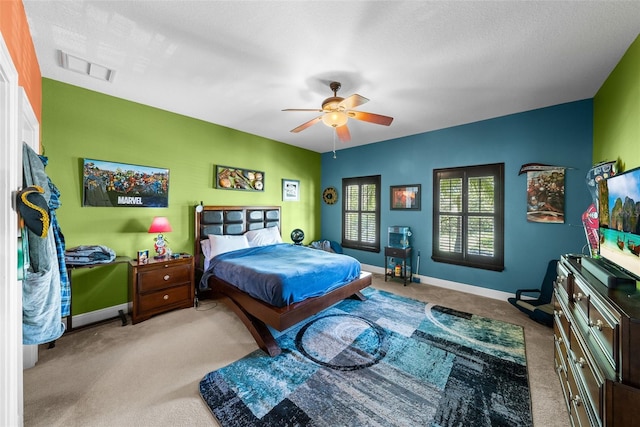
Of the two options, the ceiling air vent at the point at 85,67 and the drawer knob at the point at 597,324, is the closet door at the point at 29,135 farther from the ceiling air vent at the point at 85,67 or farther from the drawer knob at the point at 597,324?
the drawer knob at the point at 597,324

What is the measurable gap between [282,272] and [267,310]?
419mm

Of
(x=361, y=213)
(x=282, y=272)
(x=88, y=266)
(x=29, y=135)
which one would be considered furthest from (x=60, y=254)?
(x=361, y=213)

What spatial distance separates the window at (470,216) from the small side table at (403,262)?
481 millimetres

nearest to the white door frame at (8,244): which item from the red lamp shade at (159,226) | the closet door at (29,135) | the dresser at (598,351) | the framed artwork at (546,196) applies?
the closet door at (29,135)

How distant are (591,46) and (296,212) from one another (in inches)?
189

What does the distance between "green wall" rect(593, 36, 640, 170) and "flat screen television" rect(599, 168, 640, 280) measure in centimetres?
58

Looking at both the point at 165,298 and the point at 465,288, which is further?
the point at 465,288

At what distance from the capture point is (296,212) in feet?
18.5

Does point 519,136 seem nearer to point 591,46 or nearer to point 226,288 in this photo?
point 591,46

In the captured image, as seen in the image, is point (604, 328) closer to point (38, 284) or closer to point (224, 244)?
point (38, 284)

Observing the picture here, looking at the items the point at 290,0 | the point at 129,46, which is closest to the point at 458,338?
the point at 290,0

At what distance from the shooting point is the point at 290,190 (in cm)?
545

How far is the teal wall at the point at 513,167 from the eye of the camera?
3.18m

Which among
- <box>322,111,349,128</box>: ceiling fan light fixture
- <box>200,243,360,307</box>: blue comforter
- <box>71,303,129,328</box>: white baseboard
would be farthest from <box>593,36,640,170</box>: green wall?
<box>71,303,129,328</box>: white baseboard
